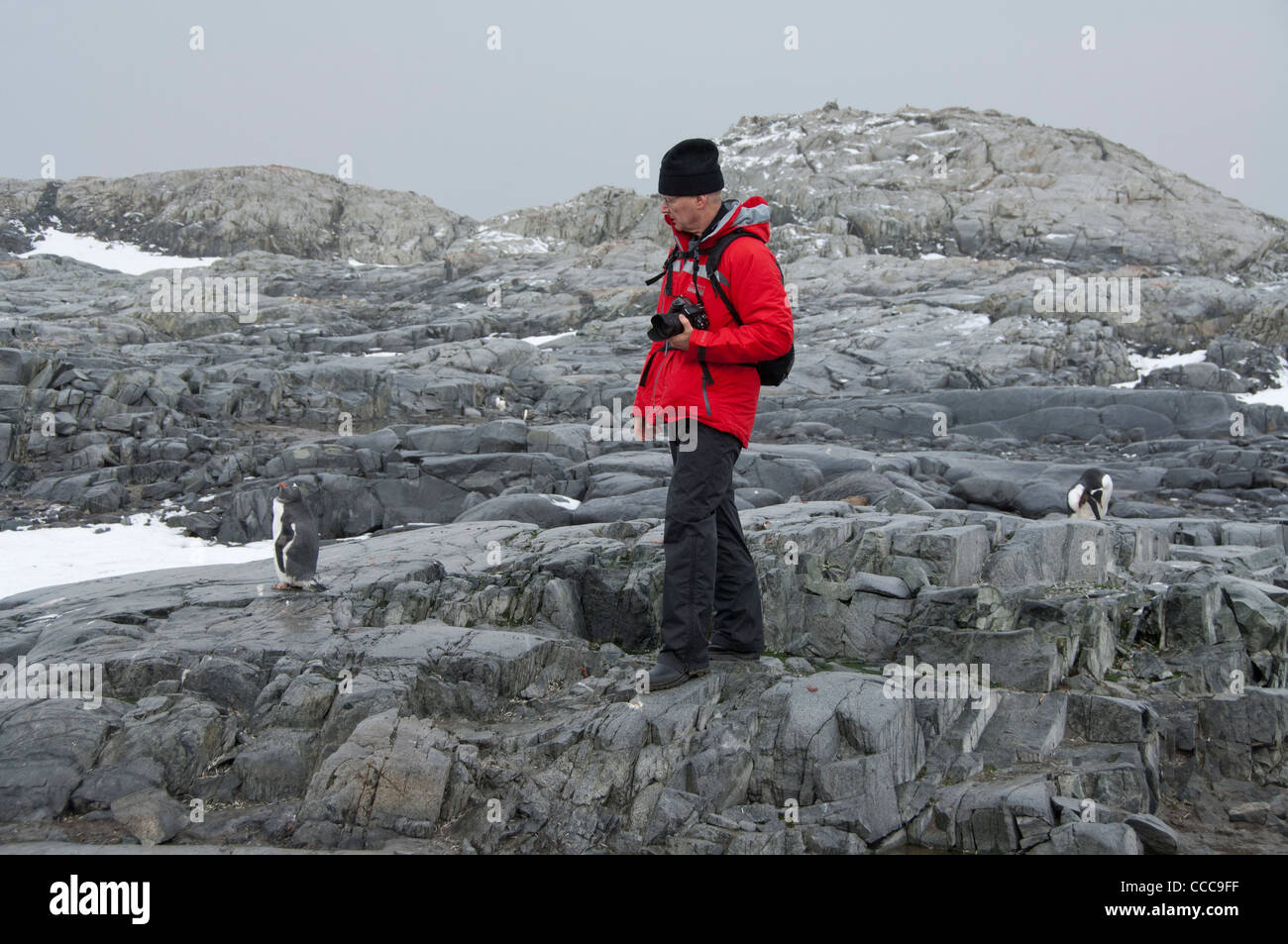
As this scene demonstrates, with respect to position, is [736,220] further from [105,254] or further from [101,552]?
[105,254]

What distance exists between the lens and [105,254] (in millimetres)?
65500

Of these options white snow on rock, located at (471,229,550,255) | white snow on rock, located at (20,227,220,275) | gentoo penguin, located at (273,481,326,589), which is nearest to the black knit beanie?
gentoo penguin, located at (273,481,326,589)

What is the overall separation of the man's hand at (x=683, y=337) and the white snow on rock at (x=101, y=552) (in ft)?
29.6

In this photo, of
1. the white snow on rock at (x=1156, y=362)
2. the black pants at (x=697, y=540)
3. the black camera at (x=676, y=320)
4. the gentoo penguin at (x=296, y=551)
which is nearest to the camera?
the black camera at (x=676, y=320)

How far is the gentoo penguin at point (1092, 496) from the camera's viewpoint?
1152 centimetres

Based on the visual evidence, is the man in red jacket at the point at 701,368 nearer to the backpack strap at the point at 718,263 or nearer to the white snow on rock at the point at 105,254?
the backpack strap at the point at 718,263

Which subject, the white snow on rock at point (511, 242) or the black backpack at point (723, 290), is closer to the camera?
the black backpack at point (723, 290)

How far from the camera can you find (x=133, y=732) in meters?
5.00

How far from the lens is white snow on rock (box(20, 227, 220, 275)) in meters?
62.7

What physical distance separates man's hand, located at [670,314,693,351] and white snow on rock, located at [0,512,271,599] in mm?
9014

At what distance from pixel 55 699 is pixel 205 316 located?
135 feet

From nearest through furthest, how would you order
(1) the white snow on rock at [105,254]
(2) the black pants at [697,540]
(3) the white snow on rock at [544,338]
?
(2) the black pants at [697,540]
(3) the white snow on rock at [544,338]
(1) the white snow on rock at [105,254]

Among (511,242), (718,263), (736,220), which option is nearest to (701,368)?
(718,263)

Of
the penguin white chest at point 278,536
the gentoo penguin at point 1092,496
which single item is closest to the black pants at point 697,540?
the penguin white chest at point 278,536
